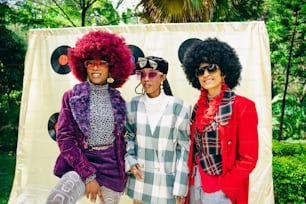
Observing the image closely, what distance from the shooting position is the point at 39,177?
440 centimetres

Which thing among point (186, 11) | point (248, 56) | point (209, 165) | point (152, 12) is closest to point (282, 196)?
point (248, 56)

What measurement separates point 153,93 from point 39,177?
2.30m

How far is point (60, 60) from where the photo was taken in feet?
14.3

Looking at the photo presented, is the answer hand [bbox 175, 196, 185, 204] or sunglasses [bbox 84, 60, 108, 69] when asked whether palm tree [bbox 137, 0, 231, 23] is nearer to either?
sunglasses [bbox 84, 60, 108, 69]

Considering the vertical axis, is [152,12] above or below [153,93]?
above

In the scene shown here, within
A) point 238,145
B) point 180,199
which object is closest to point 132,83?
point 180,199

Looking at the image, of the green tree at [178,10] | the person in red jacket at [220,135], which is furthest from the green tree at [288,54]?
the person in red jacket at [220,135]

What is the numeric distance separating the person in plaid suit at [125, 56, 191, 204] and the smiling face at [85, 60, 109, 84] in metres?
0.28

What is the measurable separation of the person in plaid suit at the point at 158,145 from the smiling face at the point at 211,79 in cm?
24

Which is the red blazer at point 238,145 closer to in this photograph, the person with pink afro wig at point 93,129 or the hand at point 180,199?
the hand at point 180,199

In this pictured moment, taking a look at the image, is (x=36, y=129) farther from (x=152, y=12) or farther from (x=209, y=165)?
(x=152, y=12)

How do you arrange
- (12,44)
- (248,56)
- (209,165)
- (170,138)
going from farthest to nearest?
(12,44) → (248,56) → (170,138) → (209,165)

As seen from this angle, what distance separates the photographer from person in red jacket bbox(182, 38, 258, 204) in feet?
8.27

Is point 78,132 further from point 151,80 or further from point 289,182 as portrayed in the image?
point 289,182
